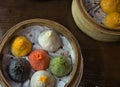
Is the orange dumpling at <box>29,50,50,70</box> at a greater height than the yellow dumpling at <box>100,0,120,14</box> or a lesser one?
lesser

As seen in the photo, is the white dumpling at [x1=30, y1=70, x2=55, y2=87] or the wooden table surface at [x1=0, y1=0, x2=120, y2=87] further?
the wooden table surface at [x1=0, y1=0, x2=120, y2=87]

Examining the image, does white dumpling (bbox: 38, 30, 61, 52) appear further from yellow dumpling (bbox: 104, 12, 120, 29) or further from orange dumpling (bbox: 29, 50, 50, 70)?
yellow dumpling (bbox: 104, 12, 120, 29)

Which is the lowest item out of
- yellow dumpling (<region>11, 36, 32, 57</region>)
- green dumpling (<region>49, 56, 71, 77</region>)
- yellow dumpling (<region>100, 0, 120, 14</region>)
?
green dumpling (<region>49, 56, 71, 77</region>)

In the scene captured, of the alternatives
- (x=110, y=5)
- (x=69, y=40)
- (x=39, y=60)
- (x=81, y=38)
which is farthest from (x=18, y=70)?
(x=110, y=5)

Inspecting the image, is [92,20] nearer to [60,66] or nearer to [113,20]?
[113,20]

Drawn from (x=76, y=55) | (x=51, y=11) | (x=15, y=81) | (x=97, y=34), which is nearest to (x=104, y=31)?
(x=97, y=34)

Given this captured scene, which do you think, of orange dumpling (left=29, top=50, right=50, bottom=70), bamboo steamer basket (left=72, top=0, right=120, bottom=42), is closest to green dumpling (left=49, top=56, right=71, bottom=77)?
orange dumpling (left=29, top=50, right=50, bottom=70)

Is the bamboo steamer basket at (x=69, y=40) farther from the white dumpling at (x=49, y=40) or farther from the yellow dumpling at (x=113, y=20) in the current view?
the yellow dumpling at (x=113, y=20)
